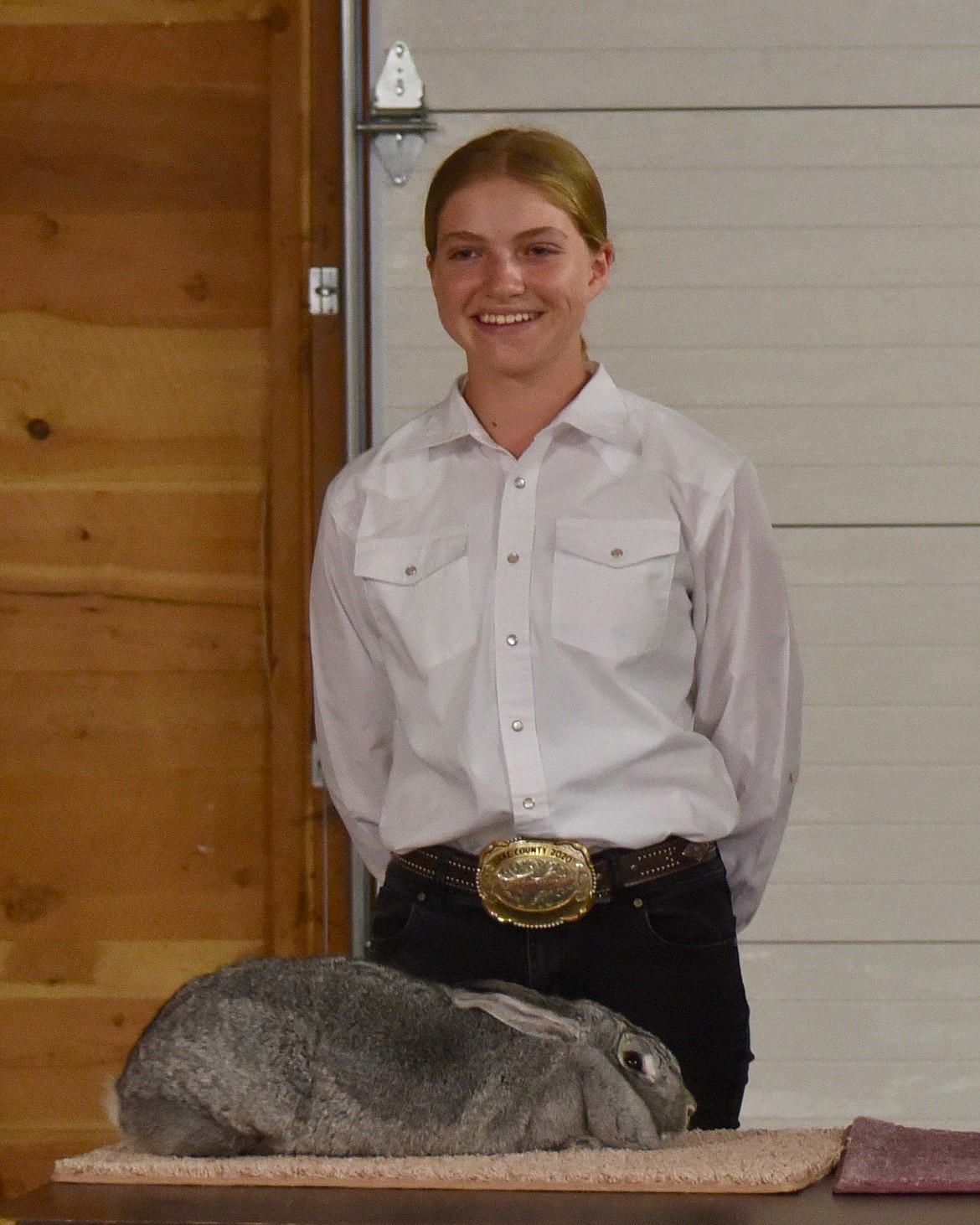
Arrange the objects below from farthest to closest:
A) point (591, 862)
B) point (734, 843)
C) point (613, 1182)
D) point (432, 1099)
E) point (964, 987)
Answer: point (964, 987) < point (734, 843) < point (591, 862) < point (432, 1099) < point (613, 1182)

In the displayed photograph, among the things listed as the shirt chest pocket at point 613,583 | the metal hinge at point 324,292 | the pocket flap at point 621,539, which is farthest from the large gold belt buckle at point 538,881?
the metal hinge at point 324,292

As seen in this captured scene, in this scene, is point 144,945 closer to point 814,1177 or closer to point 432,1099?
point 432,1099

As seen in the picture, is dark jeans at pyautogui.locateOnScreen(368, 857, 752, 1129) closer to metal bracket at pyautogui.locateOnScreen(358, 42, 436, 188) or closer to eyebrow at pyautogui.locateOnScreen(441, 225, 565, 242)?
eyebrow at pyautogui.locateOnScreen(441, 225, 565, 242)

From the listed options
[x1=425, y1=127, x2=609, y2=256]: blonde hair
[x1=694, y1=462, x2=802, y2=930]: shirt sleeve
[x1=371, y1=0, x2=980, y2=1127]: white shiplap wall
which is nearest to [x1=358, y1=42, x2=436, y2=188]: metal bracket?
[x1=371, y1=0, x2=980, y2=1127]: white shiplap wall

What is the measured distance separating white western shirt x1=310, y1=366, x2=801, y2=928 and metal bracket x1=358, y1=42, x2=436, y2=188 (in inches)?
33.3

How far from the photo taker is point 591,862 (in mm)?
1900

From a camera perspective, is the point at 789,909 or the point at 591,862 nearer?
the point at 591,862

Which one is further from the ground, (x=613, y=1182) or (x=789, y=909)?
(x=613, y=1182)

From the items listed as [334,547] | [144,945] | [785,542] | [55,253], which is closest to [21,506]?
[55,253]

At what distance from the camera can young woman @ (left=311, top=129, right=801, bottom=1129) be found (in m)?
1.92

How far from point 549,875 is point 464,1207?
1.89 ft

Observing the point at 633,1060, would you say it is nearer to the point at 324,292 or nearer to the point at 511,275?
the point at 511,275

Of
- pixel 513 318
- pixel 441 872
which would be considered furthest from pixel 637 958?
pixel 513 318

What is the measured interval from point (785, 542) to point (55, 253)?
1354 mm
